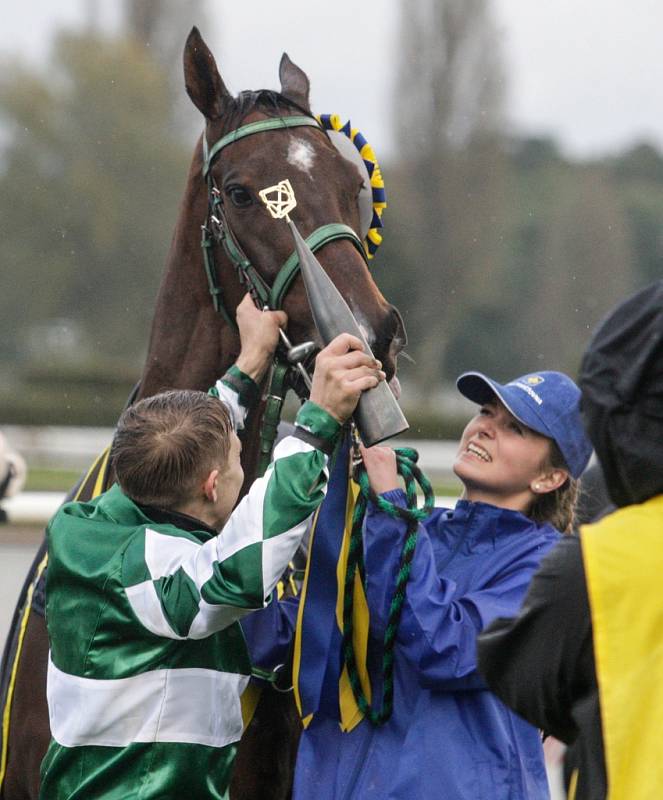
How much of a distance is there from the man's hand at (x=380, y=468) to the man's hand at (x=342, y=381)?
6.6 inches

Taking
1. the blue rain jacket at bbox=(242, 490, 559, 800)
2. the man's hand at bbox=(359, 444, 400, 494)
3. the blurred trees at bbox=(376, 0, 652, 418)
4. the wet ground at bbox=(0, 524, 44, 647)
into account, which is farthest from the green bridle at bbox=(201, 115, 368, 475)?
the blurred trees at bbox=(376, 0, 652, 418)

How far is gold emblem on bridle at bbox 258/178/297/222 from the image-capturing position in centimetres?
260

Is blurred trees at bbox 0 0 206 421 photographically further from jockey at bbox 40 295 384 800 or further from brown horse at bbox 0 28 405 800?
jockey at bbox 40 295 384 800

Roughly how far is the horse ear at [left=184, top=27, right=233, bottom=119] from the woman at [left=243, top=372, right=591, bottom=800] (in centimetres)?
90

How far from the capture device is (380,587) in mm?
2133

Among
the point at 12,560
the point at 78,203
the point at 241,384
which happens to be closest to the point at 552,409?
the point at 241,384

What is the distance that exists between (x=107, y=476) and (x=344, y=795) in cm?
93

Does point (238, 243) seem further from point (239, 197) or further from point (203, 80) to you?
point (203, 80)

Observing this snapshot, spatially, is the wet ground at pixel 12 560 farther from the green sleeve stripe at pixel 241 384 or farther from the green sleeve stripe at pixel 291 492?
the green sleeve stripe at pixel 291 492

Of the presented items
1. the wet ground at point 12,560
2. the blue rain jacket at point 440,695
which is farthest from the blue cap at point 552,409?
the wet ground at point 12,560

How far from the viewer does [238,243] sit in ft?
8.79

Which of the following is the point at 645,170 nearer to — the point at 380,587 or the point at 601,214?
the point at 601,214

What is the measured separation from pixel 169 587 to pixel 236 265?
2.93 ft

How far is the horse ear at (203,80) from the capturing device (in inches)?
109
